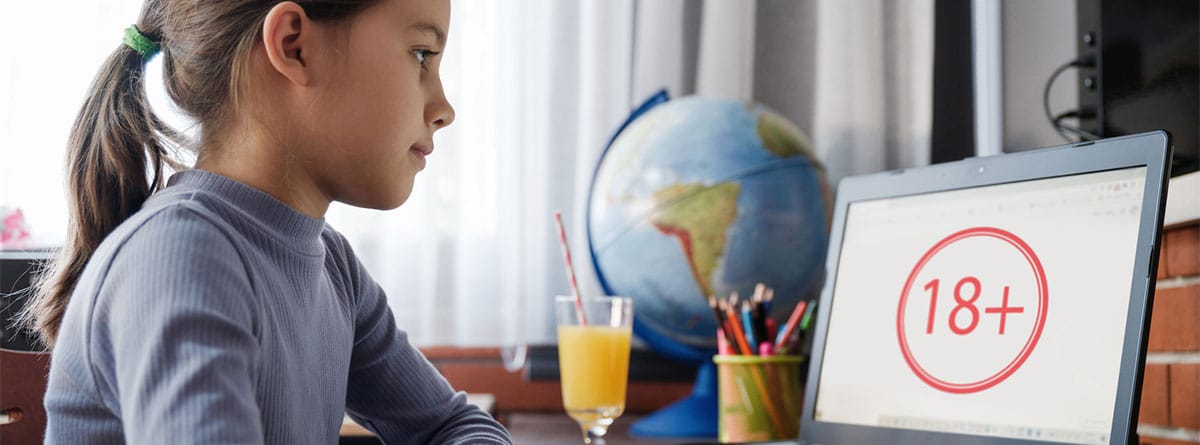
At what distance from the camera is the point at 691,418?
117 centimetres

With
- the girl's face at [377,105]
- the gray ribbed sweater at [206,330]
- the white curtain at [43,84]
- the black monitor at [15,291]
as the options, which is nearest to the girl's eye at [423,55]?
the girl's face at [377,105]

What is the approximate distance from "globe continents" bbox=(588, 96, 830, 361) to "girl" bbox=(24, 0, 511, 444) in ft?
1.95

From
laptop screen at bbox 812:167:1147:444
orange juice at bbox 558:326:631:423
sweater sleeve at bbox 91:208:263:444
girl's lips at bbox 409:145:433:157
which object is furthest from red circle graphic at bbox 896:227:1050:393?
sweater sleeve at bbox 91:208:263:444

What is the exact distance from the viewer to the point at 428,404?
0.82 meters

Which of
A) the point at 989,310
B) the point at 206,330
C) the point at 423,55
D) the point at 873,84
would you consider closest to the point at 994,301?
the point at 989,310

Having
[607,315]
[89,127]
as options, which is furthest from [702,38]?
[89,127]

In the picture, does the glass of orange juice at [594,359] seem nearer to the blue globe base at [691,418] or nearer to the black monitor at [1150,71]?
the blue globe base at [691,418]

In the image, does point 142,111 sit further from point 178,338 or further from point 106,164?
point 178,338

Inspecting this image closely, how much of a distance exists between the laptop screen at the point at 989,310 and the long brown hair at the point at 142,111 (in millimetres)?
505

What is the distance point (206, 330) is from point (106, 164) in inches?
9.3

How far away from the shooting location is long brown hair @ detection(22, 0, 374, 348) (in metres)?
0.64

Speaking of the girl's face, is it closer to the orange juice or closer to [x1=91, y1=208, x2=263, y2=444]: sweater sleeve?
[x1=91, y1=208, x2=263, y2=444]: sweater sleeve

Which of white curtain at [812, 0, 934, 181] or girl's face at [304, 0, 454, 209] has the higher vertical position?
white curtain at [812, 0, 934, 181]

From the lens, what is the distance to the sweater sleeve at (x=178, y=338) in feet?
1.54
